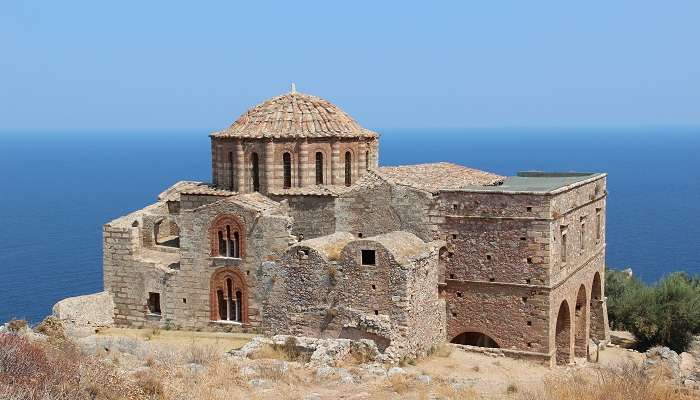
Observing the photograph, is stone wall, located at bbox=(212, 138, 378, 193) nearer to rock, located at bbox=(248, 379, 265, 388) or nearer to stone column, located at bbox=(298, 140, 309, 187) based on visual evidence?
stone column, located at bbox=(298, 140, 309, 187)

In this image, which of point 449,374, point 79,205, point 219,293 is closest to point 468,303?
point 449,374

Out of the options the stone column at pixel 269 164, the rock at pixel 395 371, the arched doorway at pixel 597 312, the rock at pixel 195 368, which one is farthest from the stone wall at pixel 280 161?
the rock at pixel 195 368

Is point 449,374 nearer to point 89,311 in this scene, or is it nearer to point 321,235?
point 321,235

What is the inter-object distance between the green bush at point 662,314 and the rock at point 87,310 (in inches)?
737

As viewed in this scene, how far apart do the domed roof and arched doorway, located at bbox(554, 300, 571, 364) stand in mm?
8223

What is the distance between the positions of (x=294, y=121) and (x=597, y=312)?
12258 mm

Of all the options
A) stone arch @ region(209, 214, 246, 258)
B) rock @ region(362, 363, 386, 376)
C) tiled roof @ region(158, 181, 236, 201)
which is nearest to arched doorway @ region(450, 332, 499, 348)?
rock @ region(362, 363, 386, 376)

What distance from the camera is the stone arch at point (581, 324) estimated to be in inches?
1080

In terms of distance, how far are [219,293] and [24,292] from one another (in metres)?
28.8

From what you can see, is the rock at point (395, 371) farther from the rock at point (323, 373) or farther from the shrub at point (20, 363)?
the shrub at point (20, 363)

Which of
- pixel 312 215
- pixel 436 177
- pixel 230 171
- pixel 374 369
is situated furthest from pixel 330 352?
pixel 230 171

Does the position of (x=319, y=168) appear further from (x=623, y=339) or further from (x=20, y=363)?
(x=20, y=363)

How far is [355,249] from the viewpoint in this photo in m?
22.2

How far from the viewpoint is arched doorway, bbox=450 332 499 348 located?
82.6ft
